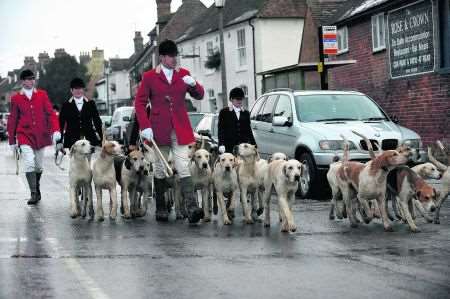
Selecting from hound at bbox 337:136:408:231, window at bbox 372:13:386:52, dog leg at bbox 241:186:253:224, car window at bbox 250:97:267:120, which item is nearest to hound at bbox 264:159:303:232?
dog leg at bbox 241:186:253:224

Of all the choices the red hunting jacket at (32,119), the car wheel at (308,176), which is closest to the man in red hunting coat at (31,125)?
the red hunting jacket at (32,119)

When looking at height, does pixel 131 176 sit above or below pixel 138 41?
below

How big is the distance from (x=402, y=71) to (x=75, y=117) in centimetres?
1305

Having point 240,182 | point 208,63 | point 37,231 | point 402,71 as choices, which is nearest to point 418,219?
point 240,182

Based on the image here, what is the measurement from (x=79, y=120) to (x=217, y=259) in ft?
18.1

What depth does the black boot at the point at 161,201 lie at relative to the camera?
1150cm

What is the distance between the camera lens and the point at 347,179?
1078 cm

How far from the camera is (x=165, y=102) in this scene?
11422 mm

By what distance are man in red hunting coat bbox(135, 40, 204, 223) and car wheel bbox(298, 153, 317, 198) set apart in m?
3.41

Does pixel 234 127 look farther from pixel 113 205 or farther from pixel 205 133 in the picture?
pixel 205 133

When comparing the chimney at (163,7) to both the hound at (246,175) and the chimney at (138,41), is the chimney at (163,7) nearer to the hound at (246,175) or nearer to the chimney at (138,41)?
the chimney at (138,41)

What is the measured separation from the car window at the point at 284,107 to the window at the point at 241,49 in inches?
1146

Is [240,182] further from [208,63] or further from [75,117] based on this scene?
[208,63]

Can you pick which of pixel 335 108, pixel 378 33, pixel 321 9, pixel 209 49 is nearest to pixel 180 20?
pixel 209 49
